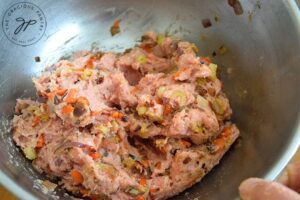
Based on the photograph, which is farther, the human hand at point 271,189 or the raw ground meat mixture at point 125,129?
the raw ground meat mixture at point 125,129

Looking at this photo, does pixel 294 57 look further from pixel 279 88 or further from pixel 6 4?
pixel 6 4

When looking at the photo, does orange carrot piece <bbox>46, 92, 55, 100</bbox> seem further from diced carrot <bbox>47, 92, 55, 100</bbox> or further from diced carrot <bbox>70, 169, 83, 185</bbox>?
diced carrot <bbox>70, 169, 83, 185</bbox>

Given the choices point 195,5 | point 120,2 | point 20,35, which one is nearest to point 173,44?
point 195,5

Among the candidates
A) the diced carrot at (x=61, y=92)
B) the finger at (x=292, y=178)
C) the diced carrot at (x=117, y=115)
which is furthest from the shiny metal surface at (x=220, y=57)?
the diced carrot at (x=117, y=115)

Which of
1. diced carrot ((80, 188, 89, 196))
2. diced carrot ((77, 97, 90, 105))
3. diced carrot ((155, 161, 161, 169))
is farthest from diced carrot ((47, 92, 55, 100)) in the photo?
diced carrot ((155, 161, 161, 169))

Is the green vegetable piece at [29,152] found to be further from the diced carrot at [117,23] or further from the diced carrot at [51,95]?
the diced carrot at [117,23]

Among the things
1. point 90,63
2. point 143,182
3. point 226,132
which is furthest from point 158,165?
point 90,63

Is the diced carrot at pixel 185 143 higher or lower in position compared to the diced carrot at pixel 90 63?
lower

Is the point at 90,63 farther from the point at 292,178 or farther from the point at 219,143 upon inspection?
the point at 292,178

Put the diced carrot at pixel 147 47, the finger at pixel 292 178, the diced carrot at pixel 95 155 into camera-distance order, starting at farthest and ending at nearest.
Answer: the diced carrot at pixel 147 47
the diced carrot at pixel 95 155
the finger at pixel 292 178
